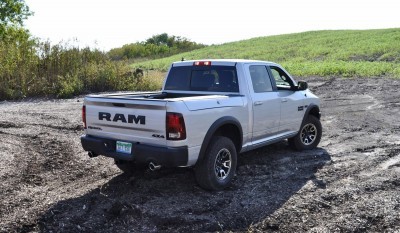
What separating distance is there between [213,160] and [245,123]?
95cm

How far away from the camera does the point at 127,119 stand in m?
5.39

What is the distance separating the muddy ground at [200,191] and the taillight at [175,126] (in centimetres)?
87

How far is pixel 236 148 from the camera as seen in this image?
246 inches

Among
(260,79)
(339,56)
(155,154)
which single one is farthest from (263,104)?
(339,56)

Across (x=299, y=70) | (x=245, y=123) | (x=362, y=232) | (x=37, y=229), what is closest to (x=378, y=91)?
(x=299, y=70)

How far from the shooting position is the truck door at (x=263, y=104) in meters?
6.49

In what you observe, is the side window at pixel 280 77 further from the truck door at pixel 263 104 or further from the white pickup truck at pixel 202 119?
the truck door at pixel 263 104

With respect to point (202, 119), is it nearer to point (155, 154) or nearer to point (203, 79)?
point (155, 154)

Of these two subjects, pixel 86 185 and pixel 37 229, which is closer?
pixel 37 229

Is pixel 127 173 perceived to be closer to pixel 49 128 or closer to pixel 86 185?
pixel 86 185

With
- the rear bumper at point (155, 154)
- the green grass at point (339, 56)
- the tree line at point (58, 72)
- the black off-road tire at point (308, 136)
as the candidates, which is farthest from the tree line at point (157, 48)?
the rear bumper at point (155, 154)

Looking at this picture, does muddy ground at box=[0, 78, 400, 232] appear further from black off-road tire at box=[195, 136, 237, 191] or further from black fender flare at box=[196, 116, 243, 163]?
black fender flare at box=[196, 116, 243, 163]

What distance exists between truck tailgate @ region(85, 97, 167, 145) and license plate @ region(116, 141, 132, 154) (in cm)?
6

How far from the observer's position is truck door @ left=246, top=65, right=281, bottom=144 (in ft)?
21.3
